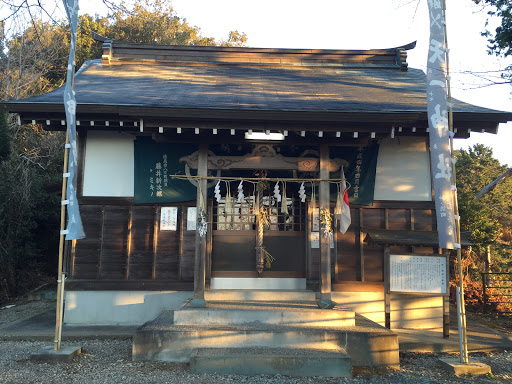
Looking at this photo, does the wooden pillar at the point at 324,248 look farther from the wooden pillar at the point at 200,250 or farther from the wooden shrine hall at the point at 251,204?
the wooden pillar at the point at 200,250

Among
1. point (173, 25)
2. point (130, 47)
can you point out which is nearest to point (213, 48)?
point (130, 47)

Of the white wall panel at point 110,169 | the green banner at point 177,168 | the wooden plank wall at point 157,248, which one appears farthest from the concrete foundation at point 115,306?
the white wall panel at point 110,169

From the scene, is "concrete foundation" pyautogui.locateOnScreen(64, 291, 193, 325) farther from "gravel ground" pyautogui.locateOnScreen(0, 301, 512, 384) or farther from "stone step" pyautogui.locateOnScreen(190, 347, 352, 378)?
"stone step" pyautogui.locateOnScreen(190, 347, 352, 378)

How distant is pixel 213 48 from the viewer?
11.8 m

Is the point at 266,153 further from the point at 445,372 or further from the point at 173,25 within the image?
the point at 173,25

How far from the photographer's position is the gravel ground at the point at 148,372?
5.33 m

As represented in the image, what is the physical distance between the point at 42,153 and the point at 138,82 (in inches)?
431

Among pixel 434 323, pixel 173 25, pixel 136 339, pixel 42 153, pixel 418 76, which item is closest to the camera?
pixel 136 339

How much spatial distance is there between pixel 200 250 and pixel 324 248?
2274 mm

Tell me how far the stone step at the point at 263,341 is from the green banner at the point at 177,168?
3.04 meters

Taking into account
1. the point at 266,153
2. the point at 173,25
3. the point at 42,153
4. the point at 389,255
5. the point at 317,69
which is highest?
the point at 173,25

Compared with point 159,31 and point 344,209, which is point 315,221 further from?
point 159,31

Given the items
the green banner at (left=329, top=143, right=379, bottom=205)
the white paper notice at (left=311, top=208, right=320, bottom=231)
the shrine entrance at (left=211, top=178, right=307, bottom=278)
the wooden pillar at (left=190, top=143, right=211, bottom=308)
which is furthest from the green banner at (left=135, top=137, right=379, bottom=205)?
the wooden pillar at (left=190, top=143, right=211, bottom=308)

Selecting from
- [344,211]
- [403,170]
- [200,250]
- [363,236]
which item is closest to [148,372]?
[200,250]
